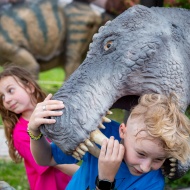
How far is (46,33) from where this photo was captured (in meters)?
6.02

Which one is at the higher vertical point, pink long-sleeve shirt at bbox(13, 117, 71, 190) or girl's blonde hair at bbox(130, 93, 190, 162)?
girl's blonde hair at bbox(130, 93, 190, 162)

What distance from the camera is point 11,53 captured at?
5.93 m

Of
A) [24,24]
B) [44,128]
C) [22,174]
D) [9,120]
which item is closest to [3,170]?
[22,174]

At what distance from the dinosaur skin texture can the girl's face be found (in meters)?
0.72

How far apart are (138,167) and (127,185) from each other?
0.17 metres

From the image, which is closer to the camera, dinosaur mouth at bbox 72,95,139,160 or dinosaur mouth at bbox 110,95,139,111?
dinosaur mouth at bbox 72,95,139,160

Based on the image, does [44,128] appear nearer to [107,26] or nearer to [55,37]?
[107,26]

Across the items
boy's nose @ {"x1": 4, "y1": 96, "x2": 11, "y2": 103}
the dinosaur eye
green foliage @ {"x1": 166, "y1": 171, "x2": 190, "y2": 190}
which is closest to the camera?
the dinosaur eye

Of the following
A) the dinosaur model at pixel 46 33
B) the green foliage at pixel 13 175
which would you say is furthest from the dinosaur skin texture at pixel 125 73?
the dinosaur model at pixel 46 33

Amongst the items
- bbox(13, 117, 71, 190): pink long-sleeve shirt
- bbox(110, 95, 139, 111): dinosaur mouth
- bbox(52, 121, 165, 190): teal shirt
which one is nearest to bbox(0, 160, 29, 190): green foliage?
bbox(13, 117, 71, 190): pink long-sleeve shirt

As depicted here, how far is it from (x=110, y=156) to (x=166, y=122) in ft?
0.66

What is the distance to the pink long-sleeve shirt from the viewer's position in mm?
2383

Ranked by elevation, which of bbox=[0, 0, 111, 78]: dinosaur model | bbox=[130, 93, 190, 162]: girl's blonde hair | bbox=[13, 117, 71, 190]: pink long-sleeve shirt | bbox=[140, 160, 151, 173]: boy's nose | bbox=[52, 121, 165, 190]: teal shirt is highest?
bbox=[130, 93, 190, 162]: girl's blonde hair

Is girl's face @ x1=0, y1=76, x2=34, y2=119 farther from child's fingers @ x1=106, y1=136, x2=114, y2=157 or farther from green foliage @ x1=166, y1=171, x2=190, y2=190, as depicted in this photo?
green foliage @ x1=166, y1=171, x2=190, y2=190
